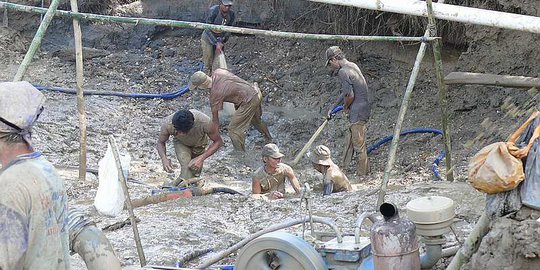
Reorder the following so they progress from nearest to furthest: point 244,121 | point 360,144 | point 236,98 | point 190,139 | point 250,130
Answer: point 190,139, point 360,144, point 236,98, point 244,121, point 250,130

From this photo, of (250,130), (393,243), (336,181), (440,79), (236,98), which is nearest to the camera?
(393,243)

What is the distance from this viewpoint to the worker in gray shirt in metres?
13.7

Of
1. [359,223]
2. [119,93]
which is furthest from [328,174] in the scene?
[119,93]

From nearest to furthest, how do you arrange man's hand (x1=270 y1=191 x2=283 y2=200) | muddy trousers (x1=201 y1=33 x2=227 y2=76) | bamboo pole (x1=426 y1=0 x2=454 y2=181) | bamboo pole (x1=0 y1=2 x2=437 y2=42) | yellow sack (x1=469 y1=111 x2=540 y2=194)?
yellow sack (x1=469 y1=111 x2=540 y2=194), bamboo pole (x1=0 y1=2 x2=437 y2=42), bamboo pole (x1=426 y1=0 x2=454 y2=181), man's hand (x1=270 y1=191 x2=283 y2=200), muddy trousers (x1=201 y1=33 x2=227 y2=76)

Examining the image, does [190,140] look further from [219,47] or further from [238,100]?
[219,47]

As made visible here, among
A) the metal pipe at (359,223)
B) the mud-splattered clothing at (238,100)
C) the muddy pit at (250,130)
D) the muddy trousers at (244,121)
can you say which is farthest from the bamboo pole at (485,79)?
the metal pipe at (359,223)

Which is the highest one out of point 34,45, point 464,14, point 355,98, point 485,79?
point 464,14

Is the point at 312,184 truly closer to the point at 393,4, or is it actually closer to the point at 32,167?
the point at 393,4

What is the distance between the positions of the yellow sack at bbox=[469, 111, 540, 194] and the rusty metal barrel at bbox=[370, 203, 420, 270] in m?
0.55

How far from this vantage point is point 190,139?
10.5 m

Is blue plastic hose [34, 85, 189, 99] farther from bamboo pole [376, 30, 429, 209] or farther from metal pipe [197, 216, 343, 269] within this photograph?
metal pipe [197, 216, 343, 269]

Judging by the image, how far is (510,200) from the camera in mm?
4266

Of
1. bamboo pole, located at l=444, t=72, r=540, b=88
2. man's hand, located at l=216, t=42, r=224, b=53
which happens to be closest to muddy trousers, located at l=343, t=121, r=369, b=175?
bamboo pole, located at l=444, t=72, r=540, b=88

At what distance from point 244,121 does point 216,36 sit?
89.7 inches
